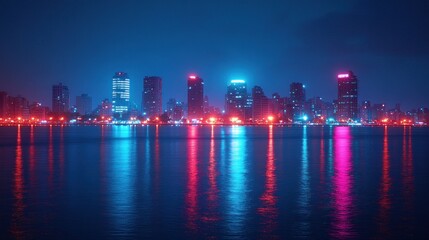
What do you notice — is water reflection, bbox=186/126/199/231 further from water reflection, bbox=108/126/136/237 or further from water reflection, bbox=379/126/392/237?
water reflection, bbox=379/126/392/237

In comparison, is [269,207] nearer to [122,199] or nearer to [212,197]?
[212,197]

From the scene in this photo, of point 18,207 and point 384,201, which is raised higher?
point 18,207

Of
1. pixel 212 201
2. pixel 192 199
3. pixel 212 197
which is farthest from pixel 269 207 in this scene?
pixel 192 199

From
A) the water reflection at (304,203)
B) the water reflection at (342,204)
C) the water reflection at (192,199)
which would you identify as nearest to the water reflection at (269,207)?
the water reflection at (304,203)

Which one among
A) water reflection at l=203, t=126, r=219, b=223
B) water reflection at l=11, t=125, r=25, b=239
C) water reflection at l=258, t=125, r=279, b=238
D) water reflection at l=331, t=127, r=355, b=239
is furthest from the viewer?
water reflection at l=203, t=126, r=219, b=223

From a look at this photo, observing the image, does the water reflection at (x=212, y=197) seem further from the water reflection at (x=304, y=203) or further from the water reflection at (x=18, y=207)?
the water reflection at (x=18, y=207)

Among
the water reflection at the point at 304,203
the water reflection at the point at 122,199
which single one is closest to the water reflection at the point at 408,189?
the water reflection at the point at 304,203

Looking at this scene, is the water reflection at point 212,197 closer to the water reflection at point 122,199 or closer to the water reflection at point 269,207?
the water reflection at point 269,207

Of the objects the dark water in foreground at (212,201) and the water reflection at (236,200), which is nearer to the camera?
the dark water in foreground at (212,201)

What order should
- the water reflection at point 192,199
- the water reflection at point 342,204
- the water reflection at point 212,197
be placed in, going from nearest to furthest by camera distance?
the water reflection at point 342,204 < the water reflection at point 192,199 < the water reflection at point 212,197

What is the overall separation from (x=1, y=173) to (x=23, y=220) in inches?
551

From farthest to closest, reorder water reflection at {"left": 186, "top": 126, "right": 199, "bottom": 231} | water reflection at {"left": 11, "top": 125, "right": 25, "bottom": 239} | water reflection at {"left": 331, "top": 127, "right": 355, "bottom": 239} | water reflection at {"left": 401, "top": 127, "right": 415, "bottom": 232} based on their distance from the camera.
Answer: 1. water reflection at {"left": 401, "top": 127, "right": 415, "bottom": 232}
2. water reflection at {"left": 186, "top": 126, "right": 199, "bottom": 231}
3. water reflection at {"left": 331, "top": 127, "right": 355, "bottom": 239}
4. water reflection at {"left": 11, "top": 125, "right": 25, "bottom": 239}

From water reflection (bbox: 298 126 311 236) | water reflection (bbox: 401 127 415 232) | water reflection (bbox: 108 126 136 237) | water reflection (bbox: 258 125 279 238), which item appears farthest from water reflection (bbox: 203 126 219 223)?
water reflection (bbox: 401 127 415 232)

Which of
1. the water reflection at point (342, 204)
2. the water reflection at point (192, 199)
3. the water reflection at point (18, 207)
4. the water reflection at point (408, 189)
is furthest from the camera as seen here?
the water reflection at point (408, 189)
